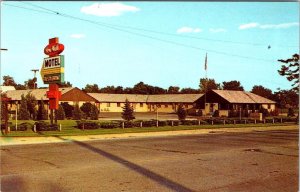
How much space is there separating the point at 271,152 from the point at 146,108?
76.7 meters

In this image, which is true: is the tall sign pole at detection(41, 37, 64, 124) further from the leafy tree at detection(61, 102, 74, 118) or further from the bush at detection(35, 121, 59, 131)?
the leafy tree at detection(61, 102, 74, 118)

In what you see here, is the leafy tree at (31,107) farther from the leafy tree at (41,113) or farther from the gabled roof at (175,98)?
the gabled roof at (175,98)

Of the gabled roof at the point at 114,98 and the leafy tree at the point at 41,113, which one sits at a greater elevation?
the gabled roof at the point at 114,98

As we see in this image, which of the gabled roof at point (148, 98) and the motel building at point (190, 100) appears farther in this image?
the gabled roof at point (148, 98)

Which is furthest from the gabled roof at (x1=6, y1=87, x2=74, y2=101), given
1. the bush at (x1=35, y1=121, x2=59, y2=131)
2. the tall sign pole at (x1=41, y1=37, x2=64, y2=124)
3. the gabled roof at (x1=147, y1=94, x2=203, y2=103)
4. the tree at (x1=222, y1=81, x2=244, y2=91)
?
the tree at (x1=222, y1=81, x2=244, y2=91)

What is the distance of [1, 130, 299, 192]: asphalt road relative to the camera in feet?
31.4

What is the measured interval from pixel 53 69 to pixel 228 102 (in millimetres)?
41892

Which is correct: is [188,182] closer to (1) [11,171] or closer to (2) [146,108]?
Result: (1) [11,171]

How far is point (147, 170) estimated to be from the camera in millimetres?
12023

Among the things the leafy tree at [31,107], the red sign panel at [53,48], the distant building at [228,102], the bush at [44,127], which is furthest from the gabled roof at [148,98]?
the red sign panel at [53,48]

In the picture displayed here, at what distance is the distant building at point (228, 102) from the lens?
65.4m

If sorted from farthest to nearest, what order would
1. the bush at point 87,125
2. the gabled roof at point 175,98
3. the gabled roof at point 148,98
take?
1. the gabled roof at point 148,98
2. the gabled roof at point 175,98
3. the bush at point 87,125

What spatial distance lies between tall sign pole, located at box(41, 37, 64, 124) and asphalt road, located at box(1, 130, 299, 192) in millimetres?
11845

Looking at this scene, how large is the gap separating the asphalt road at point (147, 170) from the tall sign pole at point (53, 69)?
38.9 ft
